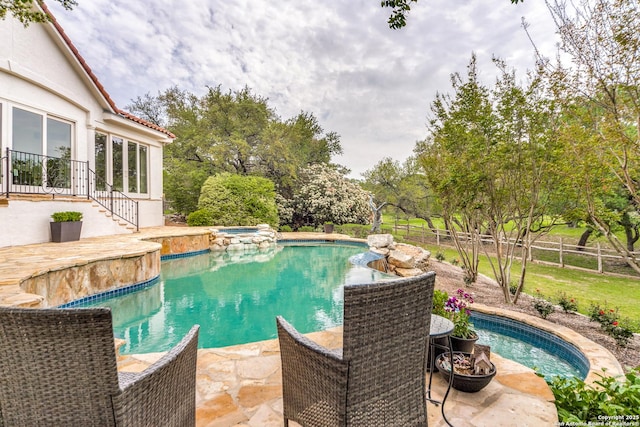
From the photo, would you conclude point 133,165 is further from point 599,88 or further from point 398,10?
point 599,88

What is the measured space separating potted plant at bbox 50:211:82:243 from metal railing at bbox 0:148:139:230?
1.94 feet

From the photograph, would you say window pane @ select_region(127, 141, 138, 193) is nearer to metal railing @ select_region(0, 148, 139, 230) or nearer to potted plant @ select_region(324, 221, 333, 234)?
metal railing @ select_region(0, 148, 139, 230)

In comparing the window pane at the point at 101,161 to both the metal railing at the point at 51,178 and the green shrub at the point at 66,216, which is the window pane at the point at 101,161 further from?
the green shrub at the point at 66,216

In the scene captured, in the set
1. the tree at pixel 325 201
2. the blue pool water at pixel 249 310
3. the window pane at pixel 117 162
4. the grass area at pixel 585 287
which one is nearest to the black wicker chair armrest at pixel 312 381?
the blue pool water at pixel 249 310

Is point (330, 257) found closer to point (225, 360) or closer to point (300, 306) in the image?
point (300, 306)

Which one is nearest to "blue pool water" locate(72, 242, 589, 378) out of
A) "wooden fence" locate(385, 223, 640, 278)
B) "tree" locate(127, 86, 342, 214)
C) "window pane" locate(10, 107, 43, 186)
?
"window pane" locate(10, 107, 43, 186)

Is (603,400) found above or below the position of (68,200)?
below

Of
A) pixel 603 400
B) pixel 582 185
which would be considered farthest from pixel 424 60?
pixel 603 400

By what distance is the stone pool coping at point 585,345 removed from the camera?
3324 millimetres

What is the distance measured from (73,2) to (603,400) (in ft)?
20.4

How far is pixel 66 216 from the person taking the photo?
724cm

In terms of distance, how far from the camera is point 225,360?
2928mm

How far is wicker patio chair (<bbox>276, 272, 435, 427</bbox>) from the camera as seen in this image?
55.7 inches

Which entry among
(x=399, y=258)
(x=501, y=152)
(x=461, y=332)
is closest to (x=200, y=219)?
(x=399, y=258)
